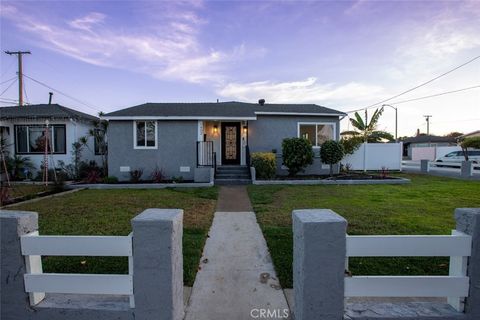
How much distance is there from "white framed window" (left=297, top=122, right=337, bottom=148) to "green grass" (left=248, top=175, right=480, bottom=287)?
184 inches

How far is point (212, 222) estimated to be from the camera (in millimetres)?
5676

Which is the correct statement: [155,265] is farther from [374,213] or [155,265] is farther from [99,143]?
[99,143]

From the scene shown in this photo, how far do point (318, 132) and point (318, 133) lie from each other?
0.06 meters

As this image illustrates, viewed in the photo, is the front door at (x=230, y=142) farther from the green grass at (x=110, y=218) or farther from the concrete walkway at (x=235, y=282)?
the concrete walkway at (x=235, y=282)

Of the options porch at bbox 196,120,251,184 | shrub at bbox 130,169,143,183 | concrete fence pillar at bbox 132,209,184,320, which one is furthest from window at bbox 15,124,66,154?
concrete fence pillar at bbox 132,209,184,320

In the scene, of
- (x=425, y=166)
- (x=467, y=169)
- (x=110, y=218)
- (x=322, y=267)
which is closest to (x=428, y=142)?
(x=425, y=166)

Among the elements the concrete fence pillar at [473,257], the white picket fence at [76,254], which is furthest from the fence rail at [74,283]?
the concrete fence pillar at [473,257]

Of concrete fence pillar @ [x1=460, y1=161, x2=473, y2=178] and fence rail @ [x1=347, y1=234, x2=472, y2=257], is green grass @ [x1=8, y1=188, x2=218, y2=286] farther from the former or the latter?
concrete fence pillar @ [x1=460, y1=161, x2=473, y2=178]

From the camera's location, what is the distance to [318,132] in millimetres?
14320

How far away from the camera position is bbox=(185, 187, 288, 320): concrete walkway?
2.51 m

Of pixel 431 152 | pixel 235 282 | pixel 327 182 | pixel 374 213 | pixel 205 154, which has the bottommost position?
pixel 235 282

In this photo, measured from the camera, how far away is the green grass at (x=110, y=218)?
11.2 ft

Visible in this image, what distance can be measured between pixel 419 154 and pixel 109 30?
116ft

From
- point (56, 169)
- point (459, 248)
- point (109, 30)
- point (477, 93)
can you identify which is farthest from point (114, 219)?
point (477, 93)
